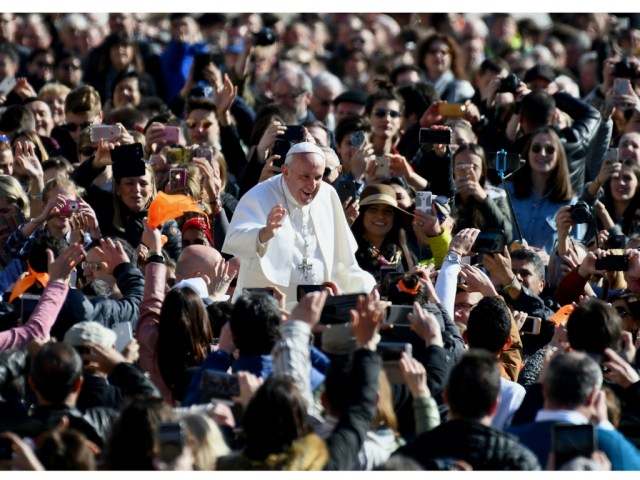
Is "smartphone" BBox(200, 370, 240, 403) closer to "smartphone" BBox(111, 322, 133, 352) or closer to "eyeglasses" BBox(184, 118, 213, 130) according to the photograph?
"smartphone" BBox(111, 322, 133, 352)

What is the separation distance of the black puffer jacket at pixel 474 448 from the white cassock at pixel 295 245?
3065 mm

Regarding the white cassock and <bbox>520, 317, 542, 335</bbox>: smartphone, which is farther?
the white cassock

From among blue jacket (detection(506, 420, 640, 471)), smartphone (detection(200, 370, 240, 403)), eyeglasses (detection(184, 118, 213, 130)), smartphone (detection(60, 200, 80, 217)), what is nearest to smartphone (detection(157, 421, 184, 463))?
smartphone (detection(200, 370, 240, 403))

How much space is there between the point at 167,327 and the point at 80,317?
0.55 m

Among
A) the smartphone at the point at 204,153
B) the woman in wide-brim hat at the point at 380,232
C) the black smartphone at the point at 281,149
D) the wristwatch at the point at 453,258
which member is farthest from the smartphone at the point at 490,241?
the smartphone at the point at 204,153

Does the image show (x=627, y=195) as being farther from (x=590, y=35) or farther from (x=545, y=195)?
(x=590, y=35)

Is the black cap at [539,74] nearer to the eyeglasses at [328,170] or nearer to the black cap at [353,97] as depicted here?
the black cap at [353,97]

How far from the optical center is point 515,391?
728cm

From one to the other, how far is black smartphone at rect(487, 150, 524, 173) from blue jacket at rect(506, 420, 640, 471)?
4622 millimetres

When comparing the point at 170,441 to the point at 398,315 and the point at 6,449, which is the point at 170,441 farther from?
the point at 398,315

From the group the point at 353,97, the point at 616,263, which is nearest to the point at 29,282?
the point at 616,263

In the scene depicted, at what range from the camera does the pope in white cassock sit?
928 centimetres

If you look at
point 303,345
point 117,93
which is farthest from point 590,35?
point 303,345

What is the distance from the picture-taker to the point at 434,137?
11.1m
